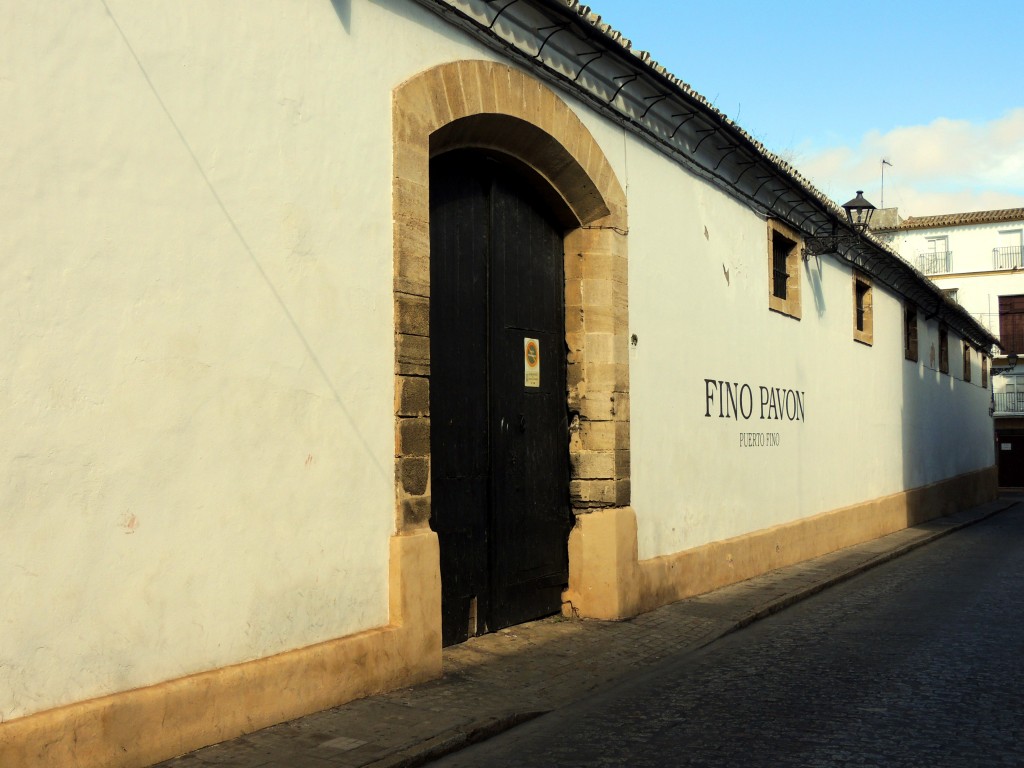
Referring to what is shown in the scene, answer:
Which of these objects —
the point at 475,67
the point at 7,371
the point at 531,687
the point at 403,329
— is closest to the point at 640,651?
the point at 531,687

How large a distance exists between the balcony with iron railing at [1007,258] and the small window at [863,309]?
32.1m

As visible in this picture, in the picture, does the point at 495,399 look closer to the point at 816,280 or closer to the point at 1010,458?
the point at 816,280

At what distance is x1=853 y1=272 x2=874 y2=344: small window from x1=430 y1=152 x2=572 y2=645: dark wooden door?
977 cm

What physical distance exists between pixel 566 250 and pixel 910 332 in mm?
14440

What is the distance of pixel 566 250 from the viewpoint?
9055mm

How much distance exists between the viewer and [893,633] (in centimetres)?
841

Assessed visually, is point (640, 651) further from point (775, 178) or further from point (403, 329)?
point (775, 178)

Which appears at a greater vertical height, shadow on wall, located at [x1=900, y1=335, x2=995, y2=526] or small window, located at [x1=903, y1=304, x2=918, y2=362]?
small window, located at [x1=903, y1=304, x2=918, y2=362]

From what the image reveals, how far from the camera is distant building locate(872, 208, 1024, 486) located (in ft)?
145

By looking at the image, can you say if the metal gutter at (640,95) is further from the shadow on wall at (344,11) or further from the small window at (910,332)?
the small window at (910,332)

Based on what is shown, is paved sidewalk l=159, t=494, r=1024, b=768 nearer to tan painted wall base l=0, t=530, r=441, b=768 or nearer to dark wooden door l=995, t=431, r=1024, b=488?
tan painted wall base l=0, t=530, r=441, b=768

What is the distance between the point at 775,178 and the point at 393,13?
712 cm

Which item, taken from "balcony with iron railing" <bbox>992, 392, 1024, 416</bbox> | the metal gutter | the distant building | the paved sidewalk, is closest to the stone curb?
the paved sidewalk

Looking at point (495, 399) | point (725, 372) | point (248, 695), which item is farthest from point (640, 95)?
point (248, 695)
